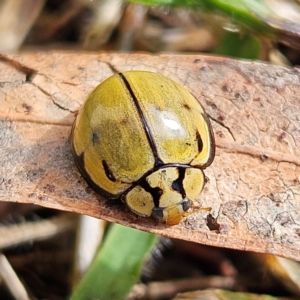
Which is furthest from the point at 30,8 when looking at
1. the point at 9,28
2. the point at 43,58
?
the point at 43,58

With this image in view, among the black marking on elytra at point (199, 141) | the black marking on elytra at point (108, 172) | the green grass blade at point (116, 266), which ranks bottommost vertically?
the green grass blade at point (116, 266)

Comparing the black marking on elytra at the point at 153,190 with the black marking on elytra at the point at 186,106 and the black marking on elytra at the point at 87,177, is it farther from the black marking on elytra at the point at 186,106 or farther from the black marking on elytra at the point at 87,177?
the black marking on elytra at the point at 186,106

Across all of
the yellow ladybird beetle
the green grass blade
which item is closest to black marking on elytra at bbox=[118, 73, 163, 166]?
the yellow ladybird beetle

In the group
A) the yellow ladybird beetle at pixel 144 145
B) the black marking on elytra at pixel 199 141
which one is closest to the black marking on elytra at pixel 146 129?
the yellow ladybird beetle at pixel 144 145

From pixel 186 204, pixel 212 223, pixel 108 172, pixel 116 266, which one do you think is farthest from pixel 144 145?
pixel 116 266

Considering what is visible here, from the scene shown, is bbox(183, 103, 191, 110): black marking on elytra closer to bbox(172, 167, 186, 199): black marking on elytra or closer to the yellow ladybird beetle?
the yellow ladybird beetle

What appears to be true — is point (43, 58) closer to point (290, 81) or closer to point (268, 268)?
point (290, 81)
